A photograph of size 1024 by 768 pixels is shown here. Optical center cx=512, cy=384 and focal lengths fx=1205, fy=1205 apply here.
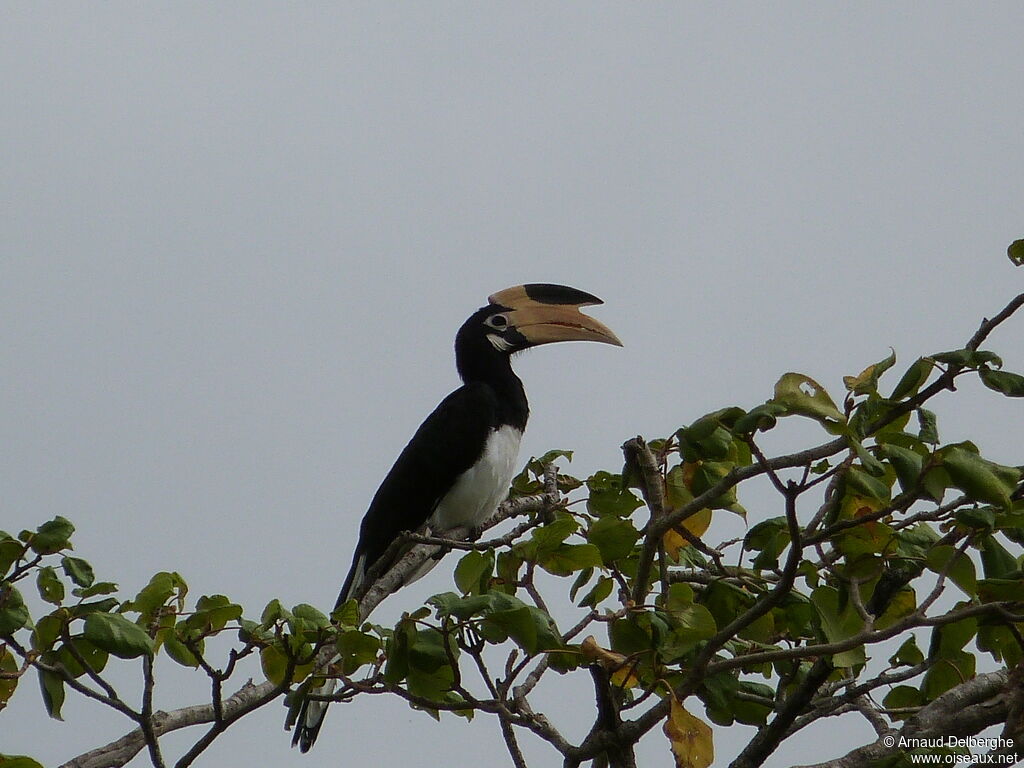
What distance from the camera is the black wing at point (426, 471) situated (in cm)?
612

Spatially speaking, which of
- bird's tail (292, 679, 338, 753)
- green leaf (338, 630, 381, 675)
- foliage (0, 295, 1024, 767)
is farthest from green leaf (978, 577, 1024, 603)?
bird's tail (292, 679, 338, 753)

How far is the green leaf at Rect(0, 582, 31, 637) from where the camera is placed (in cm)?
270

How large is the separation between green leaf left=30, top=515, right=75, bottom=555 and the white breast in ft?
10.5

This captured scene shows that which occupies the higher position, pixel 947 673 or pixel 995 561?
pixel 995 561

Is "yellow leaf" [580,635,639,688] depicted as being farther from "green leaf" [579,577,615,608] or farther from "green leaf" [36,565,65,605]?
"green leaf" [36,565,65,605]

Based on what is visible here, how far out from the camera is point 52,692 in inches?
113

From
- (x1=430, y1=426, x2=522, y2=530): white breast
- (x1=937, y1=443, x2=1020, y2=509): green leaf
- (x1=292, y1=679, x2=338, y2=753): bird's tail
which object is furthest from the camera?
(x1=430, y1=426, x2=522, y2=530): white breast

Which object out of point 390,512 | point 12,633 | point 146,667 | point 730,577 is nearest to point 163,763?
point 146,667

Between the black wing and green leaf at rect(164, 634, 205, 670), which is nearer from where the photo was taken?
green leaf at rect(164, 634, 205, 670)

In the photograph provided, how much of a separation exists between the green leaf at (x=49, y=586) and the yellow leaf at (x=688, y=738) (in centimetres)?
151

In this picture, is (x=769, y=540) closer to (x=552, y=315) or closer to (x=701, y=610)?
(x=701, y=610)

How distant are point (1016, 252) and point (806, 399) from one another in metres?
0.62

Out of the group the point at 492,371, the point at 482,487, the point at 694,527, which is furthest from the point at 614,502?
the point at 492,371

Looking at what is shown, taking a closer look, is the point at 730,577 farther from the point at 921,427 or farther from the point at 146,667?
the point at 146,667
